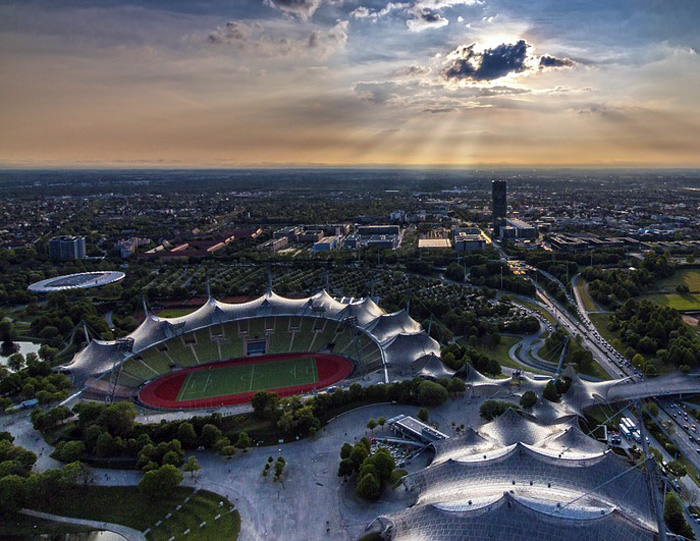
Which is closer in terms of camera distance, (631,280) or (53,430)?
(53,430)

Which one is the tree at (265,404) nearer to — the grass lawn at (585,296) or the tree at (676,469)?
the tree at (676,469)

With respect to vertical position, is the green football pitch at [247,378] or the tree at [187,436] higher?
the tree at [187,436]

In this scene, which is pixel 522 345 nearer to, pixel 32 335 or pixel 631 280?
pixel 631 280

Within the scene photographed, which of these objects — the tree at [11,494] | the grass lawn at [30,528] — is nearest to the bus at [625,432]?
the grass lawn at [30,528]

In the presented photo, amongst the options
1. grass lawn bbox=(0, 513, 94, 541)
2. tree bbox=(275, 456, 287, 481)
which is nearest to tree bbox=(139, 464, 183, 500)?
grass lawn bbox=(0, 513, 94, 541)

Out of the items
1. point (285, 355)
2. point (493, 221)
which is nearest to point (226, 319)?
point (285, 355)

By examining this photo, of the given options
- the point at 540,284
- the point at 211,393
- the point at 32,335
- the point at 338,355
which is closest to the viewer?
the point at 211,393

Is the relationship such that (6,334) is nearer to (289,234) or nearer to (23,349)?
(23,349)

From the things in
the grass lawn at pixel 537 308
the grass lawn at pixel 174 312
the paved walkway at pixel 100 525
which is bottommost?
the grass lawn at pixel 537 308
